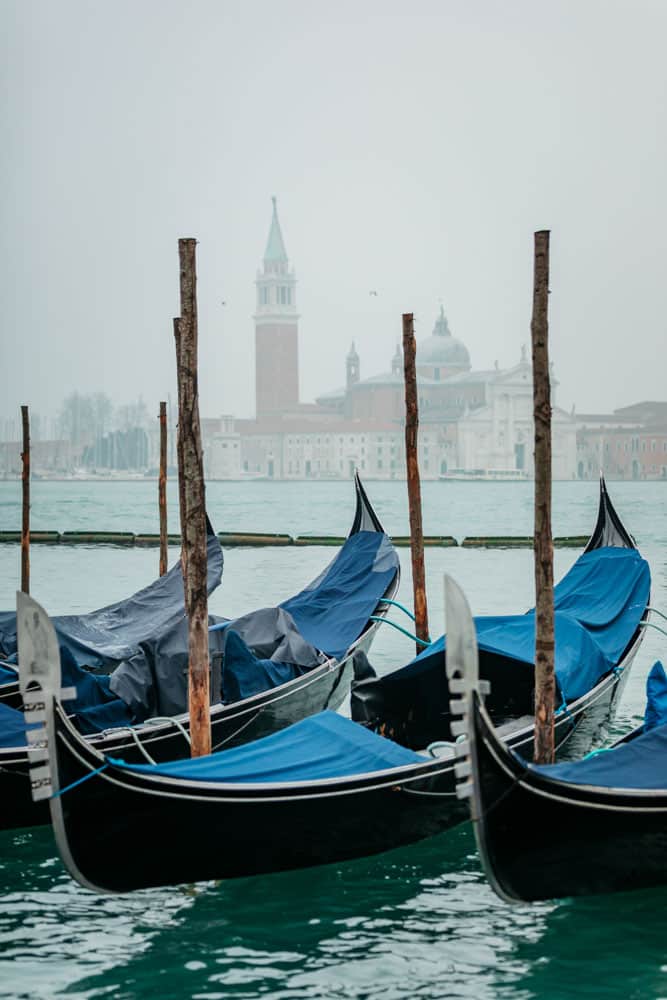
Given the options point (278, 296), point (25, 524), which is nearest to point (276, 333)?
point (278, 296)

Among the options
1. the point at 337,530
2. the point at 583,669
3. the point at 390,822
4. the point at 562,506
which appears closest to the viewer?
the point at 390,822

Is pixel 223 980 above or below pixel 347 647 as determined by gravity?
below

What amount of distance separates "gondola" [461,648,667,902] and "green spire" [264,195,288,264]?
78.0 metres

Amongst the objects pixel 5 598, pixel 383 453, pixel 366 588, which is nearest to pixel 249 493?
pixel 383 453

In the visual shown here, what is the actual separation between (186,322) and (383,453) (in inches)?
2335

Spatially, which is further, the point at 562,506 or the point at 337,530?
the point at 562,506

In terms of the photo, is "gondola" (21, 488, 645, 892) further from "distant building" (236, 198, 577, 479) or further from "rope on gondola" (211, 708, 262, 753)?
"distant building" (236, 198, 577, 479)

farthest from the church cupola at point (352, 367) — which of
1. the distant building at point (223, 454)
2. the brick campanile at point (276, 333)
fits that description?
the distant building at point (223, 454)

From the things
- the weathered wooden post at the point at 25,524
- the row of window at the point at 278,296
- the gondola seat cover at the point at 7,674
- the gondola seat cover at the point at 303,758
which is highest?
the row of window at the point at 278,296

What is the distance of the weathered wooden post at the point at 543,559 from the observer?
134 inches

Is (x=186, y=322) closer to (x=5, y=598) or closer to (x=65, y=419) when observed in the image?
(x=5, y=598)

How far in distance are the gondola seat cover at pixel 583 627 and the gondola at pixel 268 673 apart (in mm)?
413

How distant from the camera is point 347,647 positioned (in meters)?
5.05

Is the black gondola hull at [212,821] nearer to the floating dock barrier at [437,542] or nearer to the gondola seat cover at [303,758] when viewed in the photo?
the gondola seat cover at [303,758]
